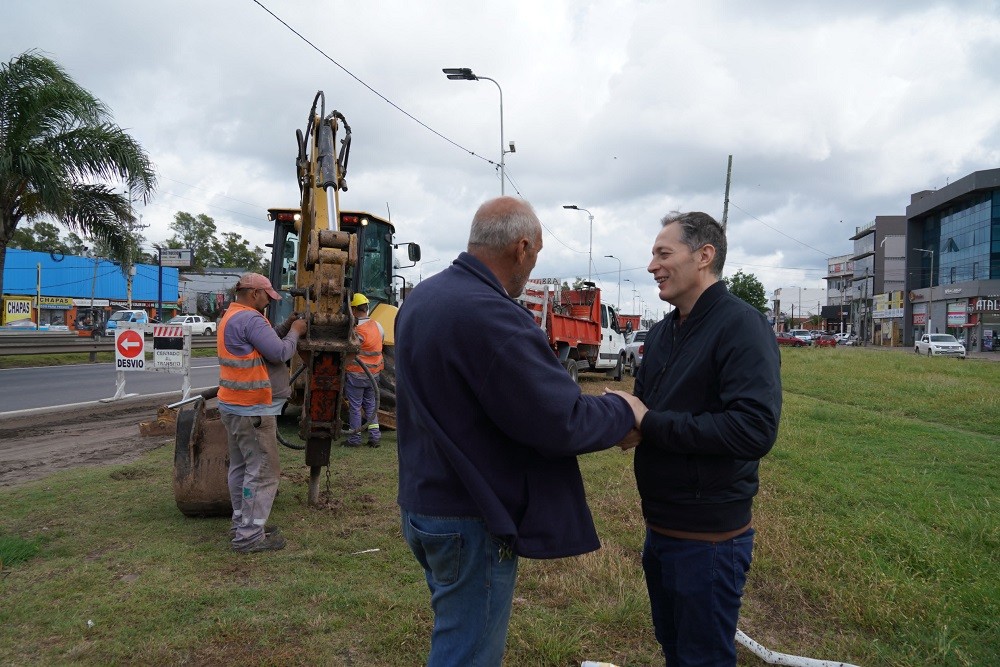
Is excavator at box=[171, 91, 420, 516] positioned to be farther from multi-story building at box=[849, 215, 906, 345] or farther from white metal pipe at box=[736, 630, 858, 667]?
multi-story building at box=[849, 215, 906, 345]

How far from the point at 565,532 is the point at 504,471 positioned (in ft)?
0.83

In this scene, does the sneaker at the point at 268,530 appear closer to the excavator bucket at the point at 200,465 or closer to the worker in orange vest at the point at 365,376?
the excavator bucket at the point at 200,465

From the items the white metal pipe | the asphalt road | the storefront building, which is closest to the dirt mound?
the asphalt road

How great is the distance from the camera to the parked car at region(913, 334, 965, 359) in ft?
129

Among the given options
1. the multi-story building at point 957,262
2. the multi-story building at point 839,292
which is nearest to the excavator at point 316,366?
the multi-story building at point 957,262

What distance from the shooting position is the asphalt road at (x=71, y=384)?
1249 centimetres

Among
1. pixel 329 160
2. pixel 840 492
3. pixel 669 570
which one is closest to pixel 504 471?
pixel 669 570

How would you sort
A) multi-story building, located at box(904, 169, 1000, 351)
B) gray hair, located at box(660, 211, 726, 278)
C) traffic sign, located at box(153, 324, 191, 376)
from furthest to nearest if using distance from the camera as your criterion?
1. multi-story building, located at box(904, 169, 1000, 351)
2. traffic sign, located at box(153, 324, 191, 376)
3. gray hair, located at box(660, 211, 726, 278)

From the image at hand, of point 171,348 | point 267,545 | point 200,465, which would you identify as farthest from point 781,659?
point 171,348

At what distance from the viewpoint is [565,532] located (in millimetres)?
2002

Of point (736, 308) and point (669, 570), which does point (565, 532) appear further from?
point (736, 308)

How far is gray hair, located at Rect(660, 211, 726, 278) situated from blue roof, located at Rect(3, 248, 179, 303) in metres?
48.6

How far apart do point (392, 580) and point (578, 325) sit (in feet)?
40.0

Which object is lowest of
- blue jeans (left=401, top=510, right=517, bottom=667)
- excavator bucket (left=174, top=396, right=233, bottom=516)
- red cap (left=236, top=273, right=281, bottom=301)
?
excavator bucket (left=174, top=396, right=233, bottom=516)
